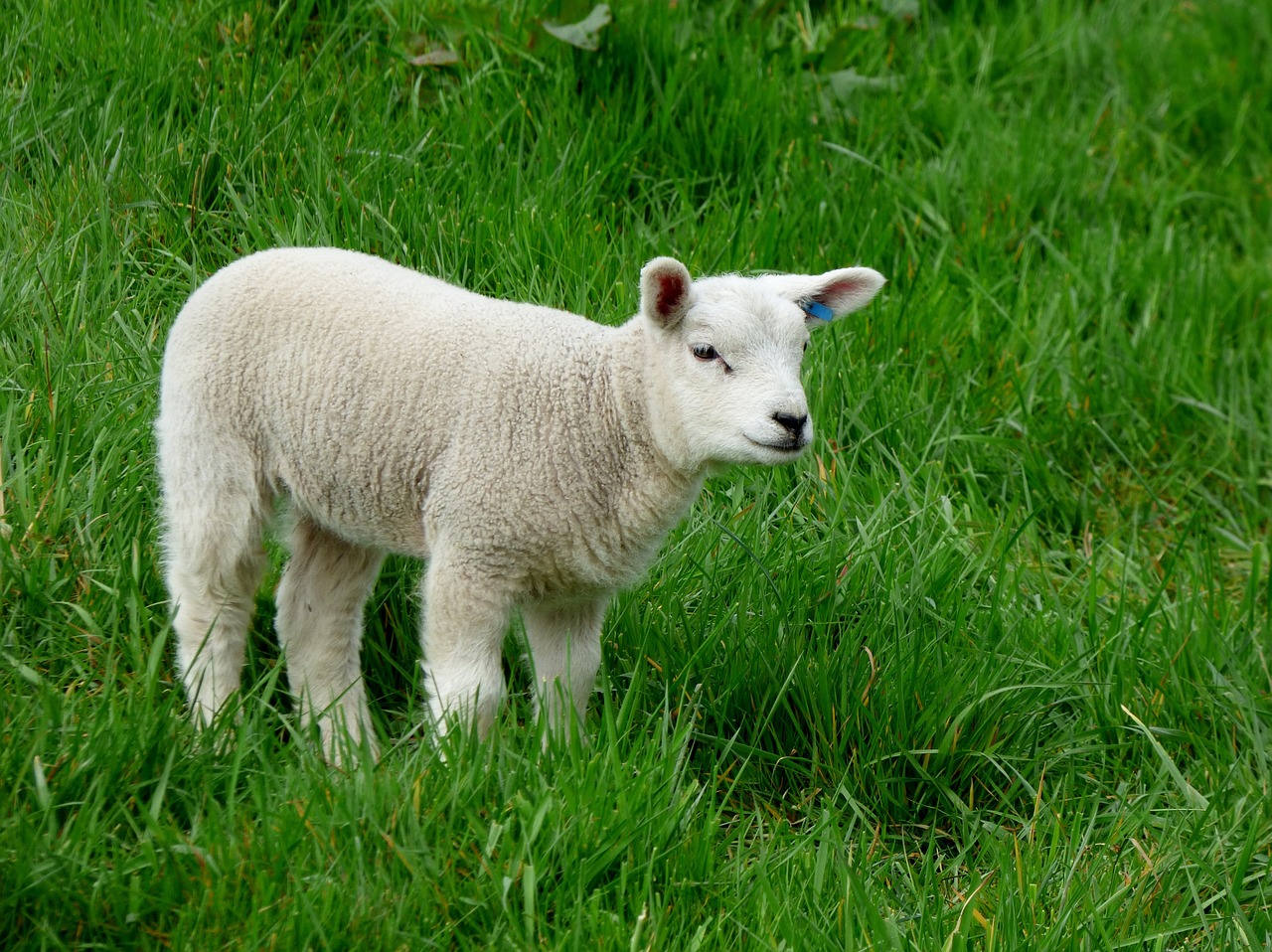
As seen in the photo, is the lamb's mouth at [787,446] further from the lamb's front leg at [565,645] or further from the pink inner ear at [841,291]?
the lamb's front leg at [565,645]

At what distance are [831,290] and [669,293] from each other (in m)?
0.52

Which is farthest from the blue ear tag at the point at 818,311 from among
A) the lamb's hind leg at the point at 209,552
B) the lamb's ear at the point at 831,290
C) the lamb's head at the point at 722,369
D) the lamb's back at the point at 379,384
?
the lamb's hind leg at the point at 209,552

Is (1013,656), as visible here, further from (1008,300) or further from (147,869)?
(147,869)

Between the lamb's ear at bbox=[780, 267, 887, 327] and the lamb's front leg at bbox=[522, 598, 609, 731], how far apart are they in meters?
0.91

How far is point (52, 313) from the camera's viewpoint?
4.16m

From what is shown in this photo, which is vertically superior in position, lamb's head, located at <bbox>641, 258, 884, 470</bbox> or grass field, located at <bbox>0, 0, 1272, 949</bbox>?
lamb's head, located at <bbox>641, 258, 884, 470</bbox>

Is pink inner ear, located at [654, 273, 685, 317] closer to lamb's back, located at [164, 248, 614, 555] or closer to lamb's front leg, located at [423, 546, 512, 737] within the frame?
lamb's back, located at [164, 248, 614, 555]

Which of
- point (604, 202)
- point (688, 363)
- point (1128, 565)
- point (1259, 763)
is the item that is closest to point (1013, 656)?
point (1259, 763)

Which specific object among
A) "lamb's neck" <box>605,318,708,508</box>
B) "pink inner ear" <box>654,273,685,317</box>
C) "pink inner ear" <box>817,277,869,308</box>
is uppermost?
"pink inner ear" <box>654,273,685,317</box>

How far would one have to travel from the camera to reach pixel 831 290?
3.69 meters

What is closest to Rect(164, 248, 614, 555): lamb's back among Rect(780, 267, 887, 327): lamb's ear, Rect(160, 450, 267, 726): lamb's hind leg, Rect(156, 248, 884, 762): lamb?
Rect(156, 248, 884, 762): lamb

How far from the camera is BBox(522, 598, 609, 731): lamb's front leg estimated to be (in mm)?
3637

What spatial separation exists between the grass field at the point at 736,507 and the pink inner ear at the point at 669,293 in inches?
35.3

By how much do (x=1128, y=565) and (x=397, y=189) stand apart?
279 cm
